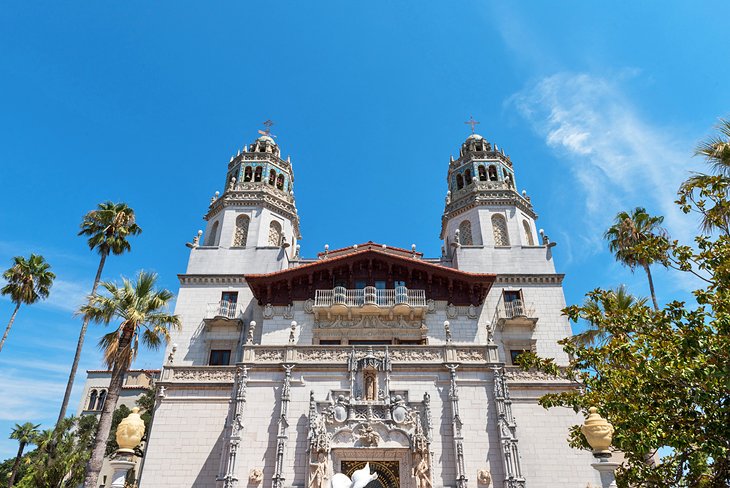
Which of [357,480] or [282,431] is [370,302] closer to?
[282,431]

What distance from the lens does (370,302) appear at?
85.7 feet

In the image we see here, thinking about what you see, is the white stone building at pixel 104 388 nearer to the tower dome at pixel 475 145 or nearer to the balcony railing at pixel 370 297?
the balcony railing at pixel 370 297

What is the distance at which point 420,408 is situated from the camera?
2041 cm

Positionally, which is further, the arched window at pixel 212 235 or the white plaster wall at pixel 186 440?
the arched window at pixel 212 235

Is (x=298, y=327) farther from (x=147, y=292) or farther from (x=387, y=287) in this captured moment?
(x=147, y=292)

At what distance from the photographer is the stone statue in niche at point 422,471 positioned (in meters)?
18.5

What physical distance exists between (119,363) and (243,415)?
6074mm

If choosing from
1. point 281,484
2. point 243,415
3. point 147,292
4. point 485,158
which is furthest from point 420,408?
point 485,158

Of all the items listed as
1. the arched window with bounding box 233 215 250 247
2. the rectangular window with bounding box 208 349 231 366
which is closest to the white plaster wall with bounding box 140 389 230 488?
the rectangular window with bounding box 208 349 231 366

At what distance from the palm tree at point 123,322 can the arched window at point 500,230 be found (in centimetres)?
2122

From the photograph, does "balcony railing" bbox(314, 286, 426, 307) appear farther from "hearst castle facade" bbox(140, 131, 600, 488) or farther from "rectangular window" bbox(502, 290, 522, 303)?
"rectangular window" bbox(502, 290, 522, 303)

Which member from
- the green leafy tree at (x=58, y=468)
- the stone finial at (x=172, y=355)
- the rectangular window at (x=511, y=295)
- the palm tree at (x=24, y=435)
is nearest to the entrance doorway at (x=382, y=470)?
the stone finial at (x=172, y=355)

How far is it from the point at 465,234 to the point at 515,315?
843cm

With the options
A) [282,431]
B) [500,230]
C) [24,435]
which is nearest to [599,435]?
[282,431]
